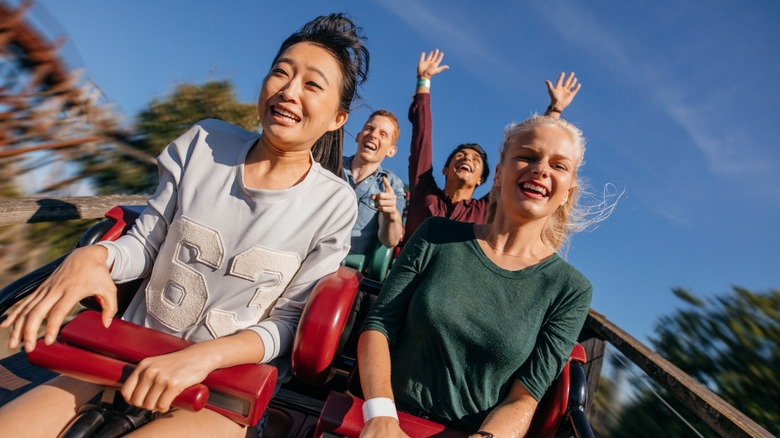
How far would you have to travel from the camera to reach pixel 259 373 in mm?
1023

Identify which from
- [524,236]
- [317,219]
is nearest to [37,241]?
[317,219]

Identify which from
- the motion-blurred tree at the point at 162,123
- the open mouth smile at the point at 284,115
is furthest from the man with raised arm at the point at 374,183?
the motion-blurred tree at the point at 162,123

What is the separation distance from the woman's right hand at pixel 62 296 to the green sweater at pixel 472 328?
27.2 inches

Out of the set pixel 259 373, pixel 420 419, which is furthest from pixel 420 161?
pixel 259 373

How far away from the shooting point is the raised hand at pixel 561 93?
9.11 ft

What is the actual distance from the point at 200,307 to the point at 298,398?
58 centimetres

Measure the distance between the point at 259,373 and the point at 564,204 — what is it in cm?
118

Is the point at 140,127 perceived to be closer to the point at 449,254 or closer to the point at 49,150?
the point at 49,150

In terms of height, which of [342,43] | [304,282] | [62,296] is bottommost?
[62,296]

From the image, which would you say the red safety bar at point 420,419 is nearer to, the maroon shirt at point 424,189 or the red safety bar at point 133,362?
the red safety bar at point 133,362

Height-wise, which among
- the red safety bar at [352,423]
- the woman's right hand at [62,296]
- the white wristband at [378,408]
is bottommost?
the red safety bar at [352,423]

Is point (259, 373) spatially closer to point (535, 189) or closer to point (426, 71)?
point (535, 189)

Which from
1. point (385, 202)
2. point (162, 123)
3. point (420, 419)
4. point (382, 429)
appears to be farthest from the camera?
point (162, 123)

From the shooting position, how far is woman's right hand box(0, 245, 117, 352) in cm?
95
